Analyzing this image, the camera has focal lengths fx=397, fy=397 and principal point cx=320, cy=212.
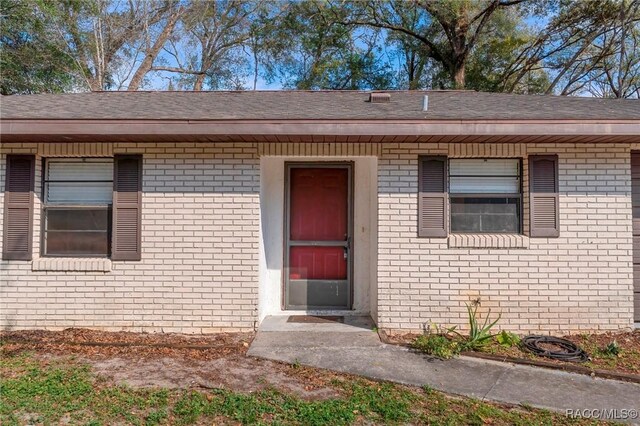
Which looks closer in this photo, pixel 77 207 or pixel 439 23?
pixel 77 207

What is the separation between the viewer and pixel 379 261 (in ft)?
16.2

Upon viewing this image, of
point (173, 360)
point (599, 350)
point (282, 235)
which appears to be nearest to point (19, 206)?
point (173, 360)

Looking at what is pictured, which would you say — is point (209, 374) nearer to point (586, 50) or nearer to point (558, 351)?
point (558, 351)

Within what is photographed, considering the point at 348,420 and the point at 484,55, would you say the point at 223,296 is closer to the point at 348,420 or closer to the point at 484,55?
the point at 348,420

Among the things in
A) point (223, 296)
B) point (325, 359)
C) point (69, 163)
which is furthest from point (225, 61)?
point (325, 359)

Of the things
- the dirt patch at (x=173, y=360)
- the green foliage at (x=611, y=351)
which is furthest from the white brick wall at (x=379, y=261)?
the green foliage at (x=611, y=351)

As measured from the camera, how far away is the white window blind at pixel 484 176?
5004 millimetres

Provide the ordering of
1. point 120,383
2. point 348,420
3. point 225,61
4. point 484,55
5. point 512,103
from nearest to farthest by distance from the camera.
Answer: point 348,420
point 120,383
point 512,103
point 484,55
point 225,61

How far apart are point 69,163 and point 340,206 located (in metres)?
3.61

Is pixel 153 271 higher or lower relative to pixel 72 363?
higher

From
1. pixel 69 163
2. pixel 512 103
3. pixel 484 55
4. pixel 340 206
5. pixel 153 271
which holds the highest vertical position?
pixel 484 55

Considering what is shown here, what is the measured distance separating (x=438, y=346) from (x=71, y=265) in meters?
4.47

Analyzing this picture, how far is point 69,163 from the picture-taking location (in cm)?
507

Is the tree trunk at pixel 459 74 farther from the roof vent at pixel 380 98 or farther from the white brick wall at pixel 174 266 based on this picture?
the white brick wall at pixel 174 266
